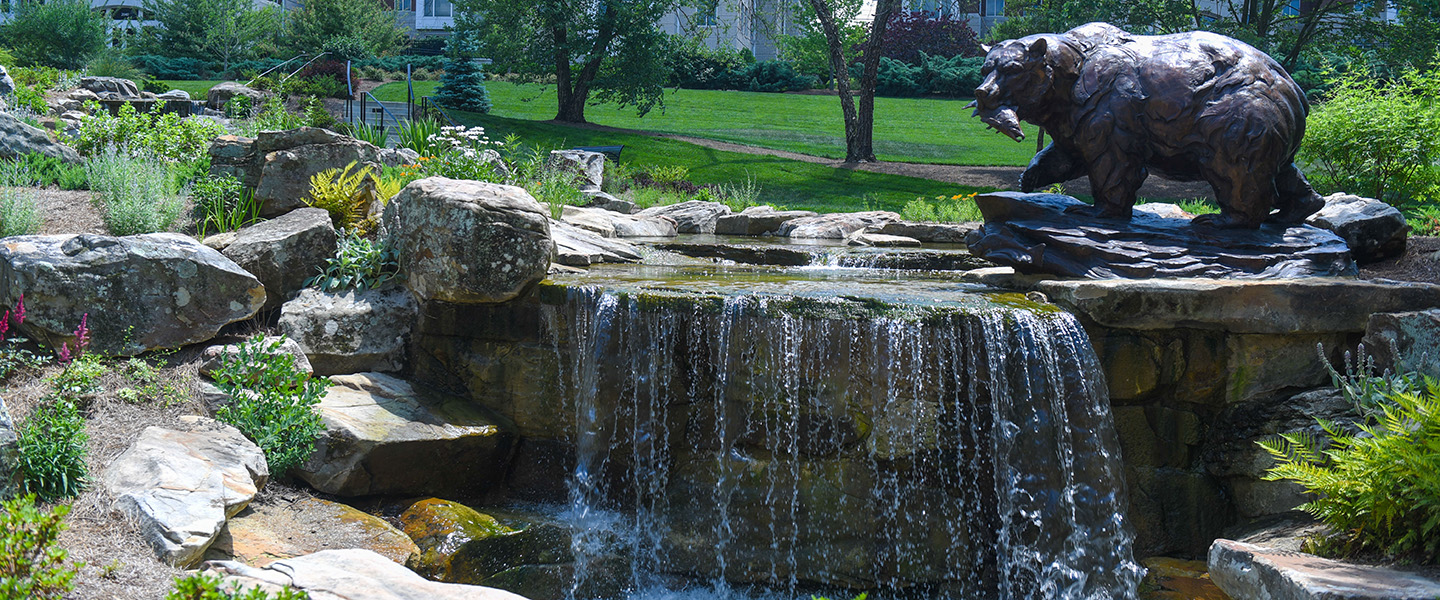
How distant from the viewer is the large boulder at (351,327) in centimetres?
681

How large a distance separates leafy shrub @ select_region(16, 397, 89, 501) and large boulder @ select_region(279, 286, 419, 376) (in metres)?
2.15

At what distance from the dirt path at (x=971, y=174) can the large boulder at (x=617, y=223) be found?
7881mm

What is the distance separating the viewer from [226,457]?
524 centimetres

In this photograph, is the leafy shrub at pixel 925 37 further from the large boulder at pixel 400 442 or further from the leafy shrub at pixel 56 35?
the large boulder at pixel 400 442

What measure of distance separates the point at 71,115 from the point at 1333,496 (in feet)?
56.1

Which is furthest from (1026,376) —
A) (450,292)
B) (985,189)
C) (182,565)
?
(985,189)

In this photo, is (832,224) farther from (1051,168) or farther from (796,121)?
(796,121)

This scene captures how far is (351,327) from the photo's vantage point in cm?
Result: 689

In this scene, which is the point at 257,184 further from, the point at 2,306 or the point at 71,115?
the point at 71,115

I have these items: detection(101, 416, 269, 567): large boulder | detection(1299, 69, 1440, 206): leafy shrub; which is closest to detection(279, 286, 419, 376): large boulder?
detection(101, 416, 269, 567): large boulder

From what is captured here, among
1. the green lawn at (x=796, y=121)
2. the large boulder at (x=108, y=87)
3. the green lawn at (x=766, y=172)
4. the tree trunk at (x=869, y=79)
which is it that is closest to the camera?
the green lawn at (x=766, y=172)

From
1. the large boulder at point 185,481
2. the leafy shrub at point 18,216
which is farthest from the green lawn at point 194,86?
the large boulder at point 185,481

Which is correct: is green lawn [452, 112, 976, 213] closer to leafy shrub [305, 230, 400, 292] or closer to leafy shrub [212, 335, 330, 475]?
leafy shrub [305, 230, 400, 292]

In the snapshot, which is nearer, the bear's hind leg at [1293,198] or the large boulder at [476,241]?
the large boulder at [476,241]
